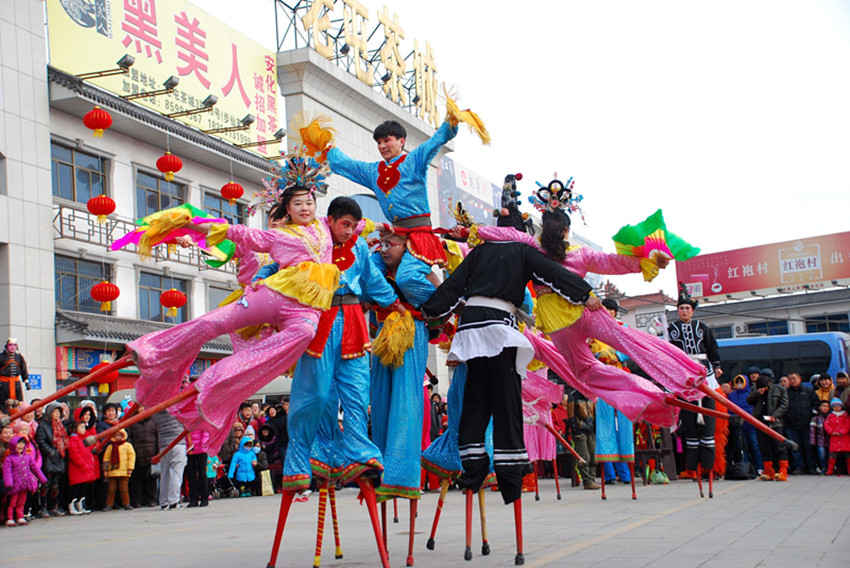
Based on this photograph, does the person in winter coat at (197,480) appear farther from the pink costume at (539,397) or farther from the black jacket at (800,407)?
the black jacket at (800,407)

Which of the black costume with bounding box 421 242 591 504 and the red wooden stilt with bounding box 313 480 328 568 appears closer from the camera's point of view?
the red wooden stilt with bounding box 313 480 328 568

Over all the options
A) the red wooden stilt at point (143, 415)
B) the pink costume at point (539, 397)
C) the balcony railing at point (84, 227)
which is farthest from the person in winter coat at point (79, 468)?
the red wooden stilt at point (143, 415)

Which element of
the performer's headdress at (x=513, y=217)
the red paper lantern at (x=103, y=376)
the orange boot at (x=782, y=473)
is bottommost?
the orange boot at (x=782, y=473)

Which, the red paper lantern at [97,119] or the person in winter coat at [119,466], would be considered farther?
the red paper lantern at [97,119]

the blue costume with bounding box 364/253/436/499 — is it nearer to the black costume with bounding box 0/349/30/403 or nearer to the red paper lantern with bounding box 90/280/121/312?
the black costume with bounding box 0/349/30/403

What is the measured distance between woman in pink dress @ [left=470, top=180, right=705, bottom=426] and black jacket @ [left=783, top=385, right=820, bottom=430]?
10107mm

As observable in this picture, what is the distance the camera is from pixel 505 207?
596 centimetres

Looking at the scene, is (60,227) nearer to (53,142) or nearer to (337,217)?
(53,142)

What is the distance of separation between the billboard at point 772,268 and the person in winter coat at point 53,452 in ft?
145

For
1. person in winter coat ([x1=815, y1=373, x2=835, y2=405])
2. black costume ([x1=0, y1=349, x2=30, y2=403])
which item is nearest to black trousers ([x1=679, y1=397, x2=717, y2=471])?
person in winter coat ([x1=815, y1=373, x2=835, y2=405])

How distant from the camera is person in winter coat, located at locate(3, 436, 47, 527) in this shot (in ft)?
Result: 33.7

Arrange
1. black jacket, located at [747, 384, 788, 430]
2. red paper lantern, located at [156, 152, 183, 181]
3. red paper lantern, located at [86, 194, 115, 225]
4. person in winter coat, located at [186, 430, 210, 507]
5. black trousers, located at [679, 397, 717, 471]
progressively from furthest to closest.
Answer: red paper lantern, located at [156, 152, 183, 181]
red paper lantern, located at [86, 194, 115, 225]
black jacket, located at [747, 384, 788, 430]
person in winter coat, located at [186, 430, 210, 507]
black trousers, located at [679, 397, 717, 471]

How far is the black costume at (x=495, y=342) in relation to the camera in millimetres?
4961

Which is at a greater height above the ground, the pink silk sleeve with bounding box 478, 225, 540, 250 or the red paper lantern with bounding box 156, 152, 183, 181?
the red paper lantern with bounding box 156, 152, 183, 181
